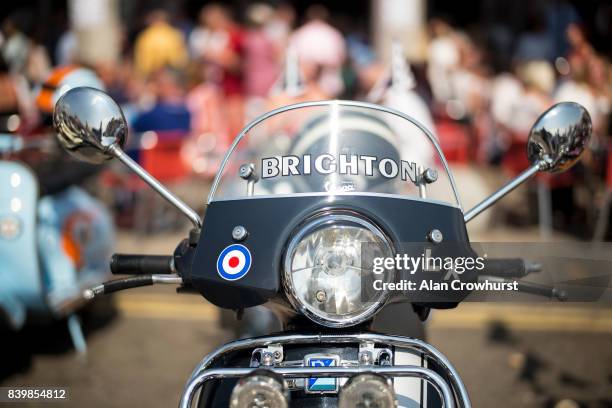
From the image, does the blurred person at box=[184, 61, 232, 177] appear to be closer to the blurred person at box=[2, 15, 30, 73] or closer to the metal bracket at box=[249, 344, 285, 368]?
the blurred person at box=[2, 15, 30, 73]

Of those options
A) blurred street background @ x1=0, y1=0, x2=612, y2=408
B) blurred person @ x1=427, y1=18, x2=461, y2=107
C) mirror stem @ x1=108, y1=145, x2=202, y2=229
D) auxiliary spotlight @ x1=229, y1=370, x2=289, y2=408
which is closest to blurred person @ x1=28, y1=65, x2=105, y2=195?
blurred street background @ x1=0, y1=0, x2=612, y2=408

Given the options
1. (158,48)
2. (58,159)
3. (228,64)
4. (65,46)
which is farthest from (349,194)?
(65,46)

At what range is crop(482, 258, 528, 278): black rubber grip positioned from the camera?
2324mm

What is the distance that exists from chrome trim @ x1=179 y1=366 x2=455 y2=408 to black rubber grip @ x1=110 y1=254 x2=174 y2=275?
21.2 inches

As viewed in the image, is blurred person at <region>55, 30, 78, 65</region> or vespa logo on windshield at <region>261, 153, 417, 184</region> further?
blurred person at <region>55, 30, 78, 65</region>

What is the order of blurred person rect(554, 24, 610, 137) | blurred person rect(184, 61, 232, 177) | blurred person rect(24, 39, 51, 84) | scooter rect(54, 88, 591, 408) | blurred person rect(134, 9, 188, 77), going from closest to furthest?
scooter rect(54, 88, 591, 408), blurred person rect(554, 24, 610, 137), blurred person rect(184, 61, 232, 177), blurred person rect(24, 39, 51, 84), blurred person rect(134, 9, 188, 77)

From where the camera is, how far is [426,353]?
6.89 feet

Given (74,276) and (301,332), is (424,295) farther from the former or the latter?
(74,276)

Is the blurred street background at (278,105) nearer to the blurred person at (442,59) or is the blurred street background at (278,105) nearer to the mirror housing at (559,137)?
the blurred person at (442,59)

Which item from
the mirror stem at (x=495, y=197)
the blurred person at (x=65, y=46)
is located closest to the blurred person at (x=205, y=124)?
the blurred person at (x=65, y=46)

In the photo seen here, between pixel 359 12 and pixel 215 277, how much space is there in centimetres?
1531

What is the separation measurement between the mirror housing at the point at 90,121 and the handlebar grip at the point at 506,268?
1.14m

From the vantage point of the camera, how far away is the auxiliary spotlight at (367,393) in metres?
1.85

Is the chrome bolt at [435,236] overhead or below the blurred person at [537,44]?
A: below
